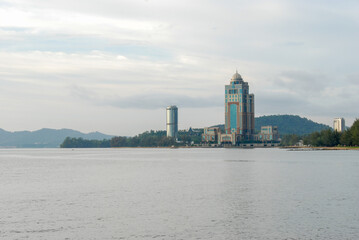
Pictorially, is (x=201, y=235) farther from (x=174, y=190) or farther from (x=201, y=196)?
(x=174, y=190)

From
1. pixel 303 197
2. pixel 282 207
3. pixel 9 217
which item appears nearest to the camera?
pixel 9 217

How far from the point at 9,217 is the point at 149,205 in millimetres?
14434

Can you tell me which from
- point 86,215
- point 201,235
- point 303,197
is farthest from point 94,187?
point 201,235

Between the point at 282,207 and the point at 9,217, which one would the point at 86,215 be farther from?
the point at 282,207

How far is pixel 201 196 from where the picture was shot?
5653cm

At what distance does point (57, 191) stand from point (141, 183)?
15171 millimetres

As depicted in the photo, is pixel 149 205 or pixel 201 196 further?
pixel 201 196

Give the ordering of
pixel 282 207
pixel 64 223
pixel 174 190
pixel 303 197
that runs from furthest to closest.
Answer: pixel 174 190
pixel 303 197
pixel 282 207
pixel 64 223

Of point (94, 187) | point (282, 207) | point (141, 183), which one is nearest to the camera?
point (282, 207)

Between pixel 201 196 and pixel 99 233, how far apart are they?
74.4 ft

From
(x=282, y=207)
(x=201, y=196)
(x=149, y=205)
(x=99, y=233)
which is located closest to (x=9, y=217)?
(x=99, y=233)

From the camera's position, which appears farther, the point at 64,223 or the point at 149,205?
the point at 149,205

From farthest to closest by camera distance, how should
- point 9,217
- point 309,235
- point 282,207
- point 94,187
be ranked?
point 94,187 → point 282,207 → point 9,217 → point 309,235

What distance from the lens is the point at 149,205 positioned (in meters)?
49.2
